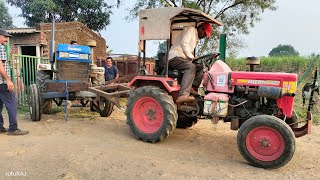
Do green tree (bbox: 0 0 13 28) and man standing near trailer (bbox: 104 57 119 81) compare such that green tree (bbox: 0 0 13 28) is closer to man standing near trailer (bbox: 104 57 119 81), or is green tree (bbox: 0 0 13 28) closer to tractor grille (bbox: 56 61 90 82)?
man standing near trailer (bbox: 104 57 119 81)

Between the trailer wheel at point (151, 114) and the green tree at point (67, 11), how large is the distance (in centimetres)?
1659

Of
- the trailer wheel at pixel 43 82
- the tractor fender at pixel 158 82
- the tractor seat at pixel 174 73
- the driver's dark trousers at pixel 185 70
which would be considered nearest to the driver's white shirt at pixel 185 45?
the driver's dark trousers at pixel 185 70

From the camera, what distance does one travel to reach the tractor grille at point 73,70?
8.27 meters

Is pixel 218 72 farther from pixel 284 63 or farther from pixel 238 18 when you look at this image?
pixel 284 63

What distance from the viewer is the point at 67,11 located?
22359 mm

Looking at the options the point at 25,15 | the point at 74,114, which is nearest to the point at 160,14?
the point at 74,114

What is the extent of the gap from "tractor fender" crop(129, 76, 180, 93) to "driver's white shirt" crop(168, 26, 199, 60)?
45 cm

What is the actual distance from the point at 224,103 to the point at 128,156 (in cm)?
176

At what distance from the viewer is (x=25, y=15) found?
21.5 meters

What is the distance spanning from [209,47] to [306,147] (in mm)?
11851

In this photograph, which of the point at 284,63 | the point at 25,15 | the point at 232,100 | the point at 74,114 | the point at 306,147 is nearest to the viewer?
the point at 232,100

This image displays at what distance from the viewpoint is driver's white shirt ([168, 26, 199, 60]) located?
19.4 ft

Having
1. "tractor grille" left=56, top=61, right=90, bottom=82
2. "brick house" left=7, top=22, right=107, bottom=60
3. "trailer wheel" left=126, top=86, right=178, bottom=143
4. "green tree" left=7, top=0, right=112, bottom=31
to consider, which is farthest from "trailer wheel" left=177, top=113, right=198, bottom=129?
"green tree" left=7, top=0, right=112, bottom=31

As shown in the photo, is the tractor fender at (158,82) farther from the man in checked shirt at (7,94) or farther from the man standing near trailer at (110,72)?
the man standing near trailer at (110,72)
